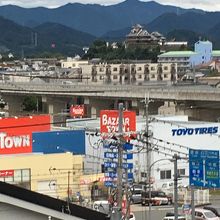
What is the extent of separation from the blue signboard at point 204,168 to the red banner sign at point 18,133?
6.81m

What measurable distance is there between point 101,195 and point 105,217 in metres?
11.9

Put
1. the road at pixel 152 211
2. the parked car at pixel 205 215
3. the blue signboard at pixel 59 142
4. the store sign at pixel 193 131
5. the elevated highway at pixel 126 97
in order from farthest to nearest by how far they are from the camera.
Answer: the elevated highway at pixel 126 97, the store sign at pixel 193 131, the blue signboard at pixel 59 142, the road at pixel 152 211, the parked car at pixel 205 215

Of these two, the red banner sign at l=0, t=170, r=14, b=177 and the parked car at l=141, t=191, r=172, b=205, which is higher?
the red banner sign at l=0, t=170, r=14, b=177

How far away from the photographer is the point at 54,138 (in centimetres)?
2017

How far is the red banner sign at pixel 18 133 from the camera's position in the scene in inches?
731

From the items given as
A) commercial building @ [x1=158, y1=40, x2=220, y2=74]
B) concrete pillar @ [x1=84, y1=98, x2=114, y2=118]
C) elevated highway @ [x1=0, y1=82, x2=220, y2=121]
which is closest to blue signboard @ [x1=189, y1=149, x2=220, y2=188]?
elevated highway @ [x1=0, y1=82, x2=220, y2=121]

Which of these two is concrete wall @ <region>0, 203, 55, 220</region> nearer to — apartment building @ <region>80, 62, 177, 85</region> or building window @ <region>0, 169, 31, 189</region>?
building window @ <region>0, 169, 31, 189</region>

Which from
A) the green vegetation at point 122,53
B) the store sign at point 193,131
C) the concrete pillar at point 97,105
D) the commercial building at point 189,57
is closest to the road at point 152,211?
the store sign at point 193,131

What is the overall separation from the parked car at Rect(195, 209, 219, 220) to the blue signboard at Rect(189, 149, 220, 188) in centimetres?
316

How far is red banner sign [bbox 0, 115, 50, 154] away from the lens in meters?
A: 18.6

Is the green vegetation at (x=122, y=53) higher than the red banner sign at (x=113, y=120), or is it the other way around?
the green vegetation at (x=122, y=53)

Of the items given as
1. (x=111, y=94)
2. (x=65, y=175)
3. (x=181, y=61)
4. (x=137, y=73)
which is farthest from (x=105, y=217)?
(x=181, y=61)

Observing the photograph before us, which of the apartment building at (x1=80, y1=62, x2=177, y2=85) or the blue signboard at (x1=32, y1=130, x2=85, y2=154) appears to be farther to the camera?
the apartment building at (x1=80, y1=62, x2=177, y2=85)

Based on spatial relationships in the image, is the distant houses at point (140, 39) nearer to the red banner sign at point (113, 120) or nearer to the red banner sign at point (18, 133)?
the red banner sign at point (18, 133)
